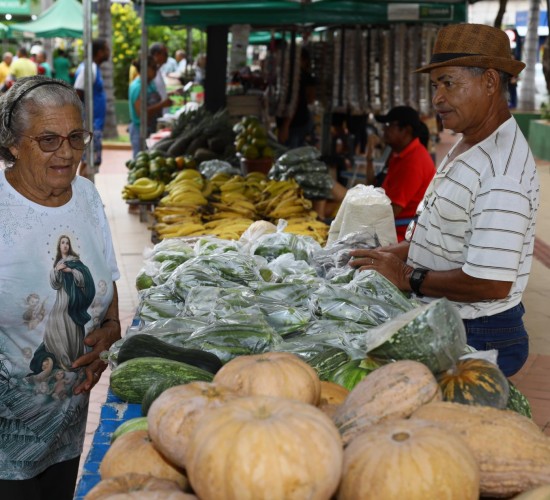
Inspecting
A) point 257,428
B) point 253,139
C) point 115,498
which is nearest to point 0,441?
point 115,498

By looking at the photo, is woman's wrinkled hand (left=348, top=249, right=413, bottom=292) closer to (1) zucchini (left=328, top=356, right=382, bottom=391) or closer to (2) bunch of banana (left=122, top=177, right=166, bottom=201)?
(1) zucchini (left=328, top=356, right=382, bottom=391)

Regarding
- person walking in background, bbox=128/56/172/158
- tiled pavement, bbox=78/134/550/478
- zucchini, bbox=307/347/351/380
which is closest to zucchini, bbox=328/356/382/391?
zucchini, bbox=307/347/351/380

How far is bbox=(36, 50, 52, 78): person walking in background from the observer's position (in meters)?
22.8

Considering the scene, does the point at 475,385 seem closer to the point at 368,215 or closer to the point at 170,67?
the point at 368,215

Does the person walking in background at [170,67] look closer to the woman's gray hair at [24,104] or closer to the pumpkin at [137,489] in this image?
the woman's gray hair at [24,104]

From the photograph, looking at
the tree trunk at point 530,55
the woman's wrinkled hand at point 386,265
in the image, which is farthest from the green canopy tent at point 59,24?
the woman's wrinkled hand at point 386,265

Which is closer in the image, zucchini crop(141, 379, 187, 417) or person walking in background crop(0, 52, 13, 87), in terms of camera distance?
zucchini crop(141, 379, 187, 417)

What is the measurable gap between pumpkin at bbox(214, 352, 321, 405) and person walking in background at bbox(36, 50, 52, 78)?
21.5m

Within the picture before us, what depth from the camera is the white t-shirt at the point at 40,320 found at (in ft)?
10.1

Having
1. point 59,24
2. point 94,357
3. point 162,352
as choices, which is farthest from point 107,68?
point 162,352

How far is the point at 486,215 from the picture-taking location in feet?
10.9

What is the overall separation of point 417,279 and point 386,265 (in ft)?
0.86

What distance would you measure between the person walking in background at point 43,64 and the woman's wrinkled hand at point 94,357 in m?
20.3

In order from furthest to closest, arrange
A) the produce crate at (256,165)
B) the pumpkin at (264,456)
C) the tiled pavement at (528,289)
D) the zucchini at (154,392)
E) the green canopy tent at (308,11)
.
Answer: the produce crate at (256,165) < the green canopy tent at (308,11) < the tiled pavement at (528,289) < the zucchini at (154,392) < the pumpkin at (264,456)
